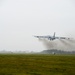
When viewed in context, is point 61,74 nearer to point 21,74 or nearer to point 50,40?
point 21,74

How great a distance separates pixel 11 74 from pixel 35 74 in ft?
8.85

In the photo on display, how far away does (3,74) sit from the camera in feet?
94.7

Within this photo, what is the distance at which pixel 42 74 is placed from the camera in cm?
2922

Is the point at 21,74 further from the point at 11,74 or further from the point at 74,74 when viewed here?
the point at 74,74

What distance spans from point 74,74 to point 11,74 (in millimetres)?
7086

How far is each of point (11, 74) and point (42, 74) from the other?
3442 mm

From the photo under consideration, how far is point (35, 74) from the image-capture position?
96.5 feet

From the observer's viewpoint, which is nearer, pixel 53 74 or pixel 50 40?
pixel 53 74

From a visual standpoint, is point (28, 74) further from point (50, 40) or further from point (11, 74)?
point (50, 40)

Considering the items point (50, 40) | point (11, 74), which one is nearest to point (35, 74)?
point (11, 74)

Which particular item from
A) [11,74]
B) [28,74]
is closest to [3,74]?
[11,74]

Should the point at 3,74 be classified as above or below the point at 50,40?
below

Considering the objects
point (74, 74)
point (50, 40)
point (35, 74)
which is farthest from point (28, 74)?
point (50, 40)

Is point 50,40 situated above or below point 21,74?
above
